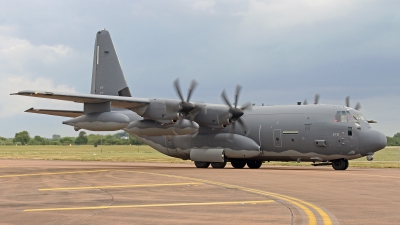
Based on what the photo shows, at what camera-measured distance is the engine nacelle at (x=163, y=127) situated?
31172mm

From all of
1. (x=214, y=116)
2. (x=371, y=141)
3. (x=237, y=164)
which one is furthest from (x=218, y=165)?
(x=371, y=141)

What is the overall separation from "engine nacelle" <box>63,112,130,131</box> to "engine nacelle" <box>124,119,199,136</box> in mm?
2452

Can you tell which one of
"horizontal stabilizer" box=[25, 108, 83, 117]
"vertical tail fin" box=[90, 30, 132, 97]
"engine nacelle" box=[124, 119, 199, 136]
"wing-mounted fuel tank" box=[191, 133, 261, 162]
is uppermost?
"vertical tail fin" box=[90, 30, 132, 97]

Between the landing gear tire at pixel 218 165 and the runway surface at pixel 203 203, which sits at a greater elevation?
the landing gear tire at pixel 218 165

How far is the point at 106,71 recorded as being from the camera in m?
35.4

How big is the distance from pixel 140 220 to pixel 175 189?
285 inches

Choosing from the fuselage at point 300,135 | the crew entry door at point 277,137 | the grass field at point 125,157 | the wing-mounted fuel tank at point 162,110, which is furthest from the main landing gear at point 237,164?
the grass field at point 125,157

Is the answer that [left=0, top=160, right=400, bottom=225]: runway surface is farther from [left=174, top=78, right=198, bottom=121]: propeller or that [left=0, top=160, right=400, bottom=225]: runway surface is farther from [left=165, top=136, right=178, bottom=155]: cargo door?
[left=165, top=136, right=178, bottom=155]: cargo door

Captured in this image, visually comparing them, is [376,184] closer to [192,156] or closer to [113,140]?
[192,156]

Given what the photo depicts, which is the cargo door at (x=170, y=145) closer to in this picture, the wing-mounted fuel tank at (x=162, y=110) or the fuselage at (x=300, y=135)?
the fuselage at (x=300, y=135)

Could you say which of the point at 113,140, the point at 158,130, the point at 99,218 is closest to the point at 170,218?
the point at 99,218

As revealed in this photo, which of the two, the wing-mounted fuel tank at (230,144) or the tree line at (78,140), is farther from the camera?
the tree line at (78,140)

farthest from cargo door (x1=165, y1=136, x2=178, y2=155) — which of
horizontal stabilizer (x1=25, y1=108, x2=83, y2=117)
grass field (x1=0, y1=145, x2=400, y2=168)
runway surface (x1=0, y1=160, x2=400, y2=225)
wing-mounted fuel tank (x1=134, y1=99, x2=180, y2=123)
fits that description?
runway surface (x1=0, y1=160, x2=400, y2=225)

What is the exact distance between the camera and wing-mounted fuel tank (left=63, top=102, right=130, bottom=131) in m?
28.8
